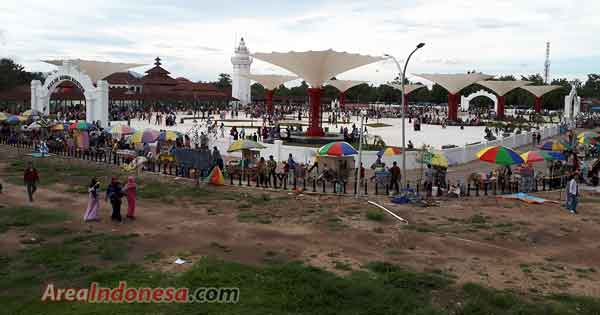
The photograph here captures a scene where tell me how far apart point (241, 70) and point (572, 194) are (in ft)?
239

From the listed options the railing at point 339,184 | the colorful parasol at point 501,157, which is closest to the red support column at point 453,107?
the railing at point 339,184

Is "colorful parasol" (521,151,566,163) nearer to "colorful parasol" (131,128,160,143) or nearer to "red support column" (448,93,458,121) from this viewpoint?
"colorful parasol" (131,128,160,143)

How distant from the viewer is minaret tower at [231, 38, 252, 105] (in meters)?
84.7

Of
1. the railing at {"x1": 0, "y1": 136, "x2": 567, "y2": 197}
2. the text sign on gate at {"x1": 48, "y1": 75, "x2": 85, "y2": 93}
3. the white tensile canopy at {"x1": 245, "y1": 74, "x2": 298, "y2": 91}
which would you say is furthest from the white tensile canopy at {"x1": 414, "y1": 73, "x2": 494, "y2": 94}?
the railing at {"x1": 0, "y1": 136, "x2": 567, "y2": 197}

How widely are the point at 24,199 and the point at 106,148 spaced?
10.4 m

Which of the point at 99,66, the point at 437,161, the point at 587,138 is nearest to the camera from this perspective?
the point at 437,161

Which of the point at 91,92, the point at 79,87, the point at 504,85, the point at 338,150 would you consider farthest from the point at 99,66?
the point at 504,85

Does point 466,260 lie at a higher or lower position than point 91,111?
lower

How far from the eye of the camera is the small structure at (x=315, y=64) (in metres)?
32.3

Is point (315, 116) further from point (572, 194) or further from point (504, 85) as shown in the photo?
point (504, 85)

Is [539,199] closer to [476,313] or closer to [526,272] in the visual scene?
[526,272]

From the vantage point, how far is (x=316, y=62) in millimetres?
33000

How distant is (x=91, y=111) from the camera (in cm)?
4012

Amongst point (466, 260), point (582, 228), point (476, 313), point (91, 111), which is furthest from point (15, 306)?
point (91, 111)
